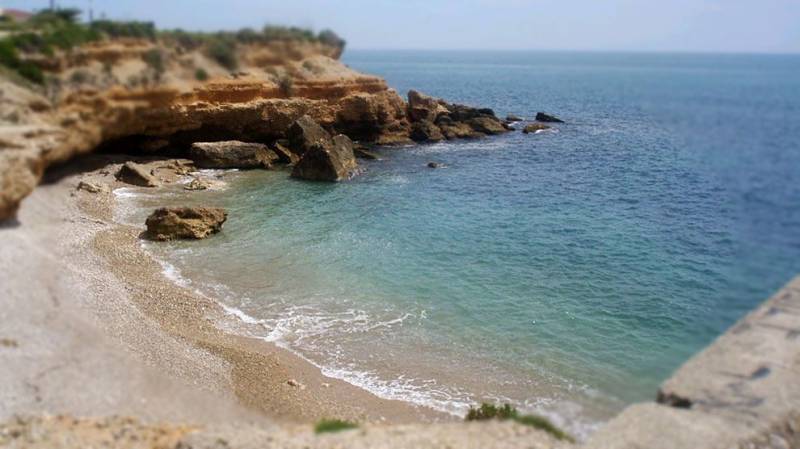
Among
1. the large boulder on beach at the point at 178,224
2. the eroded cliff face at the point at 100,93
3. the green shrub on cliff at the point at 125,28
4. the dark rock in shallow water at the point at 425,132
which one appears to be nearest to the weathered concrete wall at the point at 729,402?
the eroded cliff face at the point at 100,93

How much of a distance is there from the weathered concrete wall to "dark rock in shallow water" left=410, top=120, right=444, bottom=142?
123ft

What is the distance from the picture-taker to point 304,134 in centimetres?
3494

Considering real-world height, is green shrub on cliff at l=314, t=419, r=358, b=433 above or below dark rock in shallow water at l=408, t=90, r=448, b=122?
below

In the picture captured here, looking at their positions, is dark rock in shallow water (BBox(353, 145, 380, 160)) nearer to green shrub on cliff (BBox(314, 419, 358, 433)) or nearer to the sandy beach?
the sandy beach

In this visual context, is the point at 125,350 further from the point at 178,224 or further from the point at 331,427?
the point at 178,224

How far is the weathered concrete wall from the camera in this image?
25.5 feet

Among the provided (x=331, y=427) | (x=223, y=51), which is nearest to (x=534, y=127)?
(x=223, y=51)

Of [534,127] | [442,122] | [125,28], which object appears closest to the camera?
[125,28]

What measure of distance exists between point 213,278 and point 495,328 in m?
8.58

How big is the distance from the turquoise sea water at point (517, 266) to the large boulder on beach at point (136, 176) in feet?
6.94

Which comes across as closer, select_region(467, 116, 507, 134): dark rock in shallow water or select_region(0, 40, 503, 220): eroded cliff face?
select_region(0, 40, 503, 220): eroded cliff face

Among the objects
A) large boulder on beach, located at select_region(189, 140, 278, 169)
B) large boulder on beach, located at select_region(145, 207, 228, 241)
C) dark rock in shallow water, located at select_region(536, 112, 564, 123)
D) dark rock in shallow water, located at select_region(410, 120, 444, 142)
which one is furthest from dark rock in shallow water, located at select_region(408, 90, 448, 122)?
large boulder on beach, located at select_region(145, 207, 228, 241)

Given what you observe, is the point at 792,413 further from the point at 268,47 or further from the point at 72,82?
the point at 72,82

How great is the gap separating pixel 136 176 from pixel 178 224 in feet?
28.1
